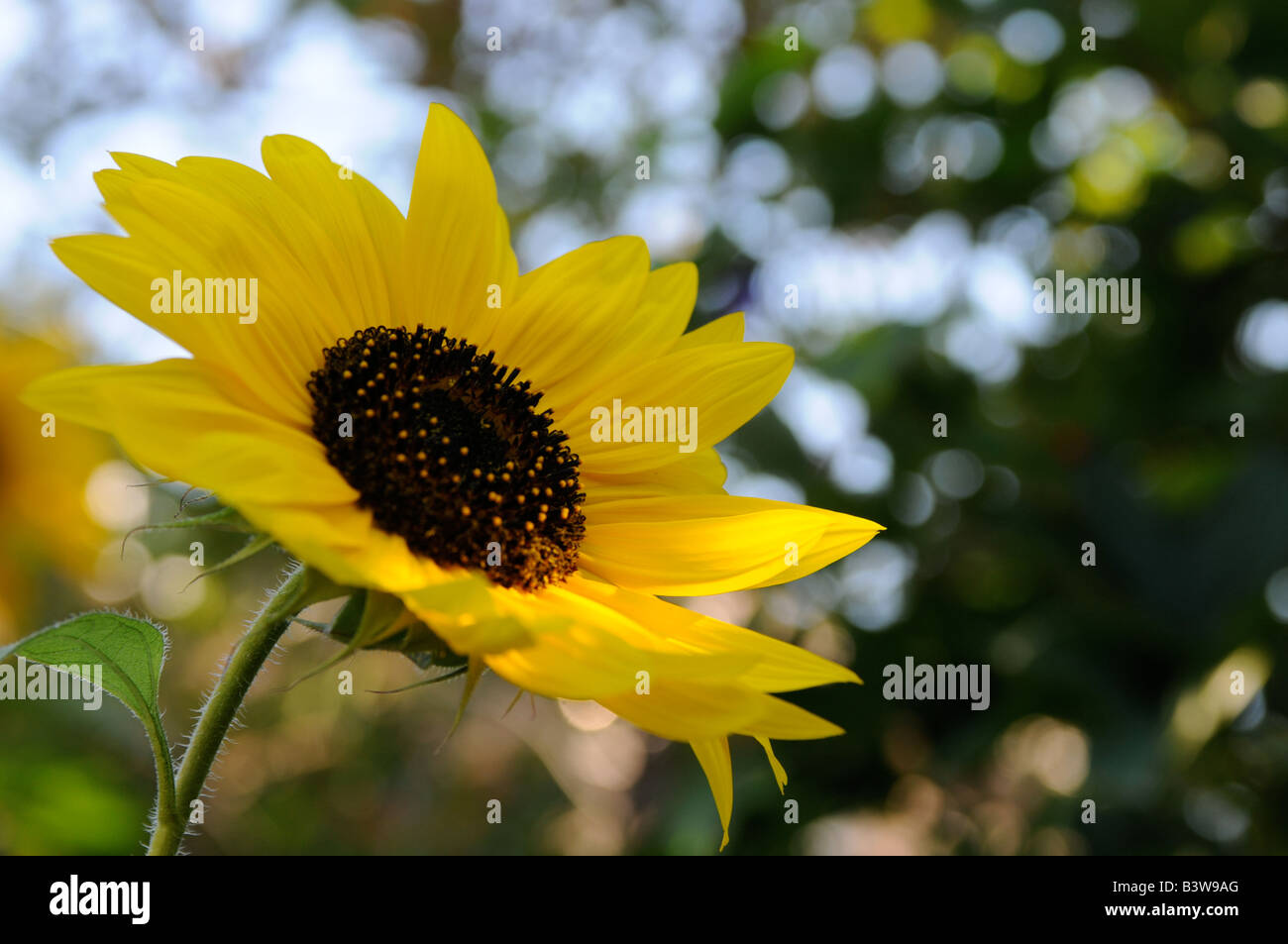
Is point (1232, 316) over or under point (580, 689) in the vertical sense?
over

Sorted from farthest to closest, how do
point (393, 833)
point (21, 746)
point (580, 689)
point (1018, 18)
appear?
point (393, 833) < point (1018, 18) < point (21, 746) < point (580, 689)

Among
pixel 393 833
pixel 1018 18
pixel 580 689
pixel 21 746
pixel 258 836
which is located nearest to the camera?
pixel 580 689

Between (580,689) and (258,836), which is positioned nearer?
(580,689)

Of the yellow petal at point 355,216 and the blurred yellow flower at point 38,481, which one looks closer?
the yellow petal at point 355,216

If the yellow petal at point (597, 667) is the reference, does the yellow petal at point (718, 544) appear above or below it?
above

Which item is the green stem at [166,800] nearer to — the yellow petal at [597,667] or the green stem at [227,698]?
the green stem at [227,698]

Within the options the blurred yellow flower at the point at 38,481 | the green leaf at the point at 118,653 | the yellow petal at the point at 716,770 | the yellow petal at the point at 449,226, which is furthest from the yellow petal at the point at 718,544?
the blurred yellow flower at the point at 38,481

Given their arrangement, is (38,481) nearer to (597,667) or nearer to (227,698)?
(227,698)

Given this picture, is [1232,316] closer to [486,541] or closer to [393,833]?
[486,541]

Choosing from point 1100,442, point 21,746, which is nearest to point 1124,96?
point 1100,442
